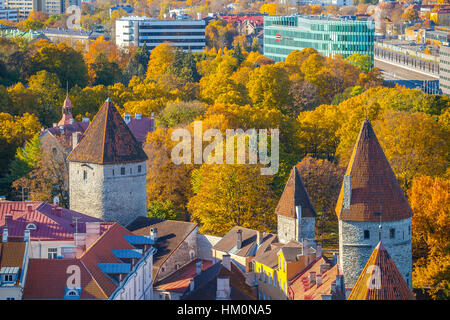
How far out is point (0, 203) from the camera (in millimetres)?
67500

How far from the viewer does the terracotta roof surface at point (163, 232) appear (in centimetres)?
6609

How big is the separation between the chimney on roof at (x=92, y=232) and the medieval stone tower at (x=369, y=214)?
1276 cm

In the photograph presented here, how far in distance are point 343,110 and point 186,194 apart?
24220 millimetres

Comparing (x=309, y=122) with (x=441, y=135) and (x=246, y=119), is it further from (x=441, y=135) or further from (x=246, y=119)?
(x=441, y=135)

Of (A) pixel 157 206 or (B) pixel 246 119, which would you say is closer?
(A) pixel 157 206

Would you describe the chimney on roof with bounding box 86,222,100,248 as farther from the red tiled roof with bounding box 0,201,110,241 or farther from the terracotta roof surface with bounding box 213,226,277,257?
the terracotta roof surface with bounding box 213,226,277,257

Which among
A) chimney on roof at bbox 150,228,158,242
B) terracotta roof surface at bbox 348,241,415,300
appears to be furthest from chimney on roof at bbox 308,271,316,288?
chimney on roof at bbox 150,228,158,242

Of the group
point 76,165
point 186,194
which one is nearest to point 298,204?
point 76,165

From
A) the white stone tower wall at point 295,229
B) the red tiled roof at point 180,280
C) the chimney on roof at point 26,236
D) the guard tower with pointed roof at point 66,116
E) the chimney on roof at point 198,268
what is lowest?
the red tiled roof at point 180,280

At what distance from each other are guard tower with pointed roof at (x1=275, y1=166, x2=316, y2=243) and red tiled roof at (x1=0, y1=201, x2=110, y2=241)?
1016cm

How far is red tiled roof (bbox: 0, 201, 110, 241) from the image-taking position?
63438 millimetres

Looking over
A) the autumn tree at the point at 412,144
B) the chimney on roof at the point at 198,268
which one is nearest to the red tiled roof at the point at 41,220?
the chimney on roof at the point at 198,268

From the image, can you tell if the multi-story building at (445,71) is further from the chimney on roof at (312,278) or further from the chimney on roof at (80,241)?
the chimney on roof at (312,278)
